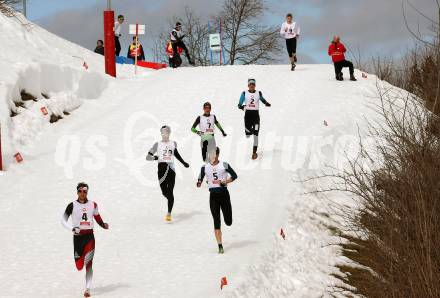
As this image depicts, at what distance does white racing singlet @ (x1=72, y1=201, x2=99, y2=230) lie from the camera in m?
11.2

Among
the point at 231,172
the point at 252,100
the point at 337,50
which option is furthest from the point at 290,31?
the point at 231,172

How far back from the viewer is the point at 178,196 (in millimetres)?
17062

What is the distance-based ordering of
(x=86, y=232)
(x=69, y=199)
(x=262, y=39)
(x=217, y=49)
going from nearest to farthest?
1. (x=86, y=232)
2. (x=69, y=199)
3. (x=217, y=49)
4. (x=262, y=39)

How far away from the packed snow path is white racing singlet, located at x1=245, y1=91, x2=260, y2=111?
167cm

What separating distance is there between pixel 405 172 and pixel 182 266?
4266mm

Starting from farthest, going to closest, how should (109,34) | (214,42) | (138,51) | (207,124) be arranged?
(214,42)
(138,51)
(109,34)
(207,124)

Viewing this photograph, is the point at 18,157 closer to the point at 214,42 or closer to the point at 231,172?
the point at 231,172

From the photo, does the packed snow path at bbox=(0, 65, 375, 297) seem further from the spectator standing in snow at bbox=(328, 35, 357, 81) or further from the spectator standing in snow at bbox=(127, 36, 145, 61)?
the spectator standing in snow at bbox=(127, 36, 145, 61)

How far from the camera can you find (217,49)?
3581 cm

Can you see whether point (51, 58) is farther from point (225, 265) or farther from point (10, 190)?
point (225, 265)

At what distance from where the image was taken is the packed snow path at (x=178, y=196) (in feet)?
40.9

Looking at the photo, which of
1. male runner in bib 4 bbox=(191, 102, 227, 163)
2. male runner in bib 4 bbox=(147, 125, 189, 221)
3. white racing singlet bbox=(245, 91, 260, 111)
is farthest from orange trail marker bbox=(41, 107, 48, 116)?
male runner in bib 4 bbox=(147, 125, 189, 221)

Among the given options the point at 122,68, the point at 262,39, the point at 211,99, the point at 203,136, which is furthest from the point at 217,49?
the point at 203,136

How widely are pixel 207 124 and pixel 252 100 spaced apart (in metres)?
1.57
